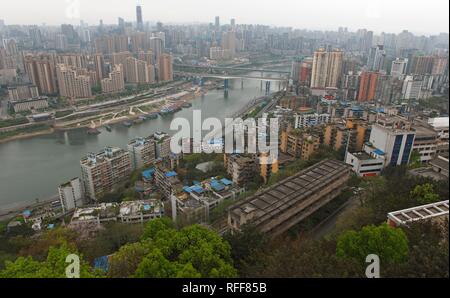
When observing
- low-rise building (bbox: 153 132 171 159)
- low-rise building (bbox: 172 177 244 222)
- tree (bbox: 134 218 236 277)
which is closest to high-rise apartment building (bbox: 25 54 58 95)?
low-rise building (bbox: 153 132 171 159)

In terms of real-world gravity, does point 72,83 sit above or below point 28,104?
above

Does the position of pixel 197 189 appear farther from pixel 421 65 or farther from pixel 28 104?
pixel 421 65

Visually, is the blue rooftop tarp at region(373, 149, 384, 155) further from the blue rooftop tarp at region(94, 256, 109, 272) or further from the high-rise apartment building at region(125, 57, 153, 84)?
the high-rise apartment building at region(125, 57, 153, 84)

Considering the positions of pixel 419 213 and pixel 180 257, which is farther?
pixel 419 213

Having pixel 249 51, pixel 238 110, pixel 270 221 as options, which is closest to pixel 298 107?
pixel 238 110

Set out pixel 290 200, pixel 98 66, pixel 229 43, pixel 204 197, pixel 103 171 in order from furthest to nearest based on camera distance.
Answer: pixel 229 43
pixel 98 66
pixel 103 171
pixel 204 197
pixel 290 200

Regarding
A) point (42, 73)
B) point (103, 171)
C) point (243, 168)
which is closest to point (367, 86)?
point (243, 168)

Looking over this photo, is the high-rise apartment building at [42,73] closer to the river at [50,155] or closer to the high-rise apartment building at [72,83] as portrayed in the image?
the high-rise apartment building at [72,83]
